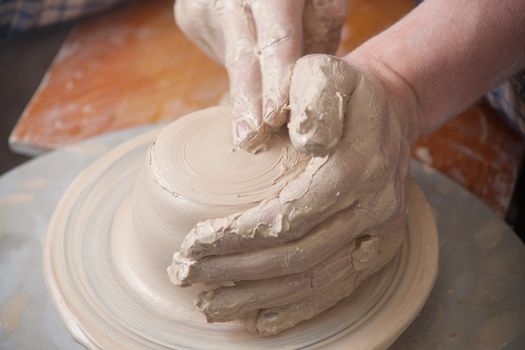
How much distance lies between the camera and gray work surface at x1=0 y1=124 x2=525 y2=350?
1.31 metres

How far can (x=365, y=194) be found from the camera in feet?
3.78

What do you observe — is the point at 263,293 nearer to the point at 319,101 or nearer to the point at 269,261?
the point at 269,261

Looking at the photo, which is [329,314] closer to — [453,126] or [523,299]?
[523,299]

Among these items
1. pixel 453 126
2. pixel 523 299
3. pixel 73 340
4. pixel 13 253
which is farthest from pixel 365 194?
pixel 453 126

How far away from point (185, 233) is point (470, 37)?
77 cm

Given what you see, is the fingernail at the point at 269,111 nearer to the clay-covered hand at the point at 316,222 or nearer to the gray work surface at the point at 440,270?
the clay-covered hand at the point at 316,222

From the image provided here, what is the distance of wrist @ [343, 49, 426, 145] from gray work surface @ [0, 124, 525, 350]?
31cm

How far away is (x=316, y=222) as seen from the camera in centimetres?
111

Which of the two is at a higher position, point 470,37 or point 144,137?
point 470,37

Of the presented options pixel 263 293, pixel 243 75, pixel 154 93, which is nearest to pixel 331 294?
pixel 263 293

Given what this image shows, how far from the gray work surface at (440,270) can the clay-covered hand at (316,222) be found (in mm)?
254

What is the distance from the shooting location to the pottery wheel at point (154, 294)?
123 centimetres

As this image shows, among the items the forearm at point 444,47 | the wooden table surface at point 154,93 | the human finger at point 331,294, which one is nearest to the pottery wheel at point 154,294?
the human finger at point 331,294

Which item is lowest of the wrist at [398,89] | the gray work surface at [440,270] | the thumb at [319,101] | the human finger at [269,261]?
the gray work surface at [440,270]
